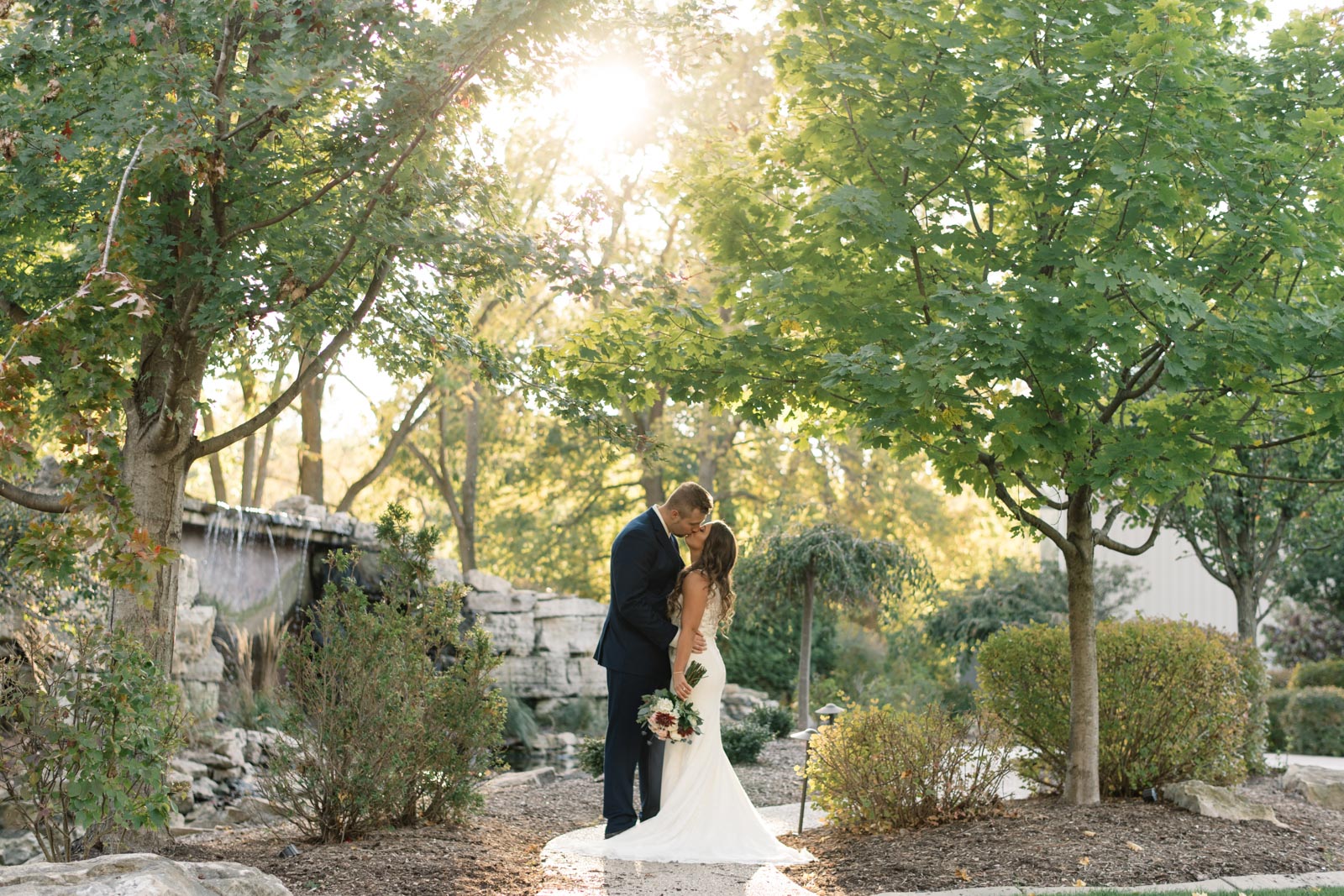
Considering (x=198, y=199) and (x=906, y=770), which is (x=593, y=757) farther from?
(x=198, y=199)

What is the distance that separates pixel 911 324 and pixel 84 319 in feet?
13.6

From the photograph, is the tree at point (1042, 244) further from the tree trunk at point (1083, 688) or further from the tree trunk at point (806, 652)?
the tree trunk at point (806, 652)

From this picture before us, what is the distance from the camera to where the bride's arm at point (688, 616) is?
22.1 ft

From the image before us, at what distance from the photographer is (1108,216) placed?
6.71 metres

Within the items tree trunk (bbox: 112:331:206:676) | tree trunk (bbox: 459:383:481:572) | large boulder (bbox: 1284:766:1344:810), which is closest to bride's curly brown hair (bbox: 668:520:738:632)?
tree trunk (bbox: 112:331:206:676)

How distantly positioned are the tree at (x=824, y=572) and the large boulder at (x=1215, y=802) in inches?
291

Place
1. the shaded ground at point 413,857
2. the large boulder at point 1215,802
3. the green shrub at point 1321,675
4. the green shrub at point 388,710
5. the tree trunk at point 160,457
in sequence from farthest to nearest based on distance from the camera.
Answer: the green shrub at point 1321,675, the large boulder at point 1215,802, the green shrub at point 388,710, the tree trunk at point 160,457, the shaded ground at point 413,857

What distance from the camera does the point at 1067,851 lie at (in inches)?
235

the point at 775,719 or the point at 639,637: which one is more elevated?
the point at 639,637

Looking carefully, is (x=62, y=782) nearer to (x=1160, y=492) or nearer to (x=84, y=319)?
(x=84, y=319)

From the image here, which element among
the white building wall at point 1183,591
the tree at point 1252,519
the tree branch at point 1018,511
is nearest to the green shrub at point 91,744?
the tree branch at point 1018,511

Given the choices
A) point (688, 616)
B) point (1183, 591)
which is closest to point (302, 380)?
point (688, 616)

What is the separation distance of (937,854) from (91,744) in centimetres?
424

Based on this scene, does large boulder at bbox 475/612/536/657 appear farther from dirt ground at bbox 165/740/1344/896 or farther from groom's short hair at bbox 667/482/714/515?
groom's short hair at bbox 667/482/714/515
